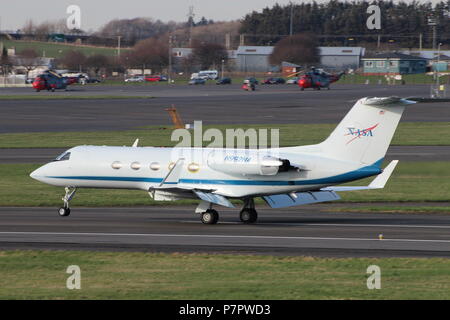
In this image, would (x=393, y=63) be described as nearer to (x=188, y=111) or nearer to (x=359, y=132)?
(x=188, y=111)

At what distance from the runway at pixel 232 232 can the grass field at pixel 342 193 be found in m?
2.52

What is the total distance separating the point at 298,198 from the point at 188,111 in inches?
2449

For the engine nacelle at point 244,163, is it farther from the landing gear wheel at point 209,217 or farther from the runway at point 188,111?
the runway at point 188,111

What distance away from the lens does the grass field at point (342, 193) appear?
43938 millimetres

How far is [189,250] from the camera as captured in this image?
97.7ft

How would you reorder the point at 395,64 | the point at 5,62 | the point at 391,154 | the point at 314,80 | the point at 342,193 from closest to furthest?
the point at 342,193 → the point at 391,154 → the point at 314,80 → the point at 395,64 → the point at 5,62

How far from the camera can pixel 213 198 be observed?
36.1 metres

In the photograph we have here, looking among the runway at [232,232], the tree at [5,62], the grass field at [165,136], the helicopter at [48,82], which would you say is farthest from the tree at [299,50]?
the runway at [232,232]

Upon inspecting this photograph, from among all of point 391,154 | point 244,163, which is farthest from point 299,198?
point 391,154

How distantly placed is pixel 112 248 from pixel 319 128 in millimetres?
51089

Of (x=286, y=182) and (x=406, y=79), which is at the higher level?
(x=286, y=182)

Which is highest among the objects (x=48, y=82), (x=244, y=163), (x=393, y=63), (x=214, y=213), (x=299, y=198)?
(x=244, y=163)

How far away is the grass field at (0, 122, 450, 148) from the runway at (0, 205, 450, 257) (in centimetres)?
2789
